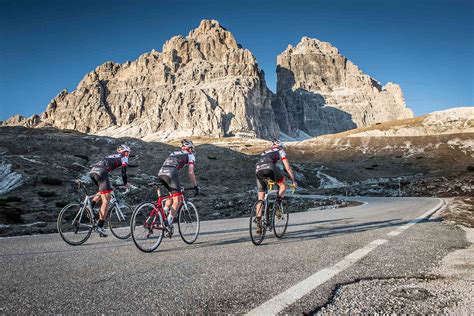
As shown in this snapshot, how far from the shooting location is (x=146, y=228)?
7.35 metres

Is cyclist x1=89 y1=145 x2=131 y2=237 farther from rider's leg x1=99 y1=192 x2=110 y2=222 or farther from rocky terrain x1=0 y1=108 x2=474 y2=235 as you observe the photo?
rocky terrain x1=0 y1=108 x2=474 y2=235

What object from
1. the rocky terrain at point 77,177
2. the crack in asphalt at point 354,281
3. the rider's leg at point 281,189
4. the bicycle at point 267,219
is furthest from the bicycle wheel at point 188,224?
the rocky terrain at point 77,177

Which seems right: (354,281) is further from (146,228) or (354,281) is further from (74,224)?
(74,224)

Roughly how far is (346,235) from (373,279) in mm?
4634

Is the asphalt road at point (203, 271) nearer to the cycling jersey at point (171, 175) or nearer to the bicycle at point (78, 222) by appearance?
the bicycle at point (78, 222)

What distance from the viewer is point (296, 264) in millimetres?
5480

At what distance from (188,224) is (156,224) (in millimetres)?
1010

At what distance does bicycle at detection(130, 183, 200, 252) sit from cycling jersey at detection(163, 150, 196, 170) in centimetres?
79

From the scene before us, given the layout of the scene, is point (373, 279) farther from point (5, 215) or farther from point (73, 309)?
point (5, 215)

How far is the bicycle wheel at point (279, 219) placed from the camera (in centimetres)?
861

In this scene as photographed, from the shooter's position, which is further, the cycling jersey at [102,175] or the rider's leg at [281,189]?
the cycling jersey at [102,175]

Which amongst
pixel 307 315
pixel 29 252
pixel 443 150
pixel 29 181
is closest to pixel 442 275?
pixel 307 315

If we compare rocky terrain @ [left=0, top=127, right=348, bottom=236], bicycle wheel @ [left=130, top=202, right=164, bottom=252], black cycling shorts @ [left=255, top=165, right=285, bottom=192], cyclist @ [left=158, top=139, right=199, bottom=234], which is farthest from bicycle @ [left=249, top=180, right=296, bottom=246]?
rocky terrain @ [left=0, top=127, right=348, bottom=236]

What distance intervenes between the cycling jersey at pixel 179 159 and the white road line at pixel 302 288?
15.0 ft
